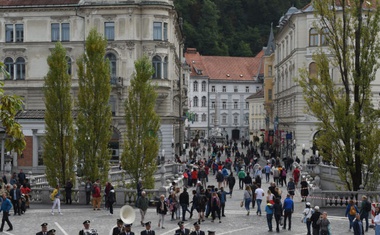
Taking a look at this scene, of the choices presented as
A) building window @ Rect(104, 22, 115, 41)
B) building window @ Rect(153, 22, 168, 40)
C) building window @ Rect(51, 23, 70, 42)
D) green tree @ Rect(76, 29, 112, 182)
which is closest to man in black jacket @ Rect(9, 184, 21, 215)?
green tree @ Rect(76, 29, 112, 182)

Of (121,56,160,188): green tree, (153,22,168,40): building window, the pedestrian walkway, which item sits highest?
(153,22,168,40): building window

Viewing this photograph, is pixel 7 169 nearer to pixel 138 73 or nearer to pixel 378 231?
pixel 138 73

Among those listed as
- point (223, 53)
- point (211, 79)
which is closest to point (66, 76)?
point (211, 79)

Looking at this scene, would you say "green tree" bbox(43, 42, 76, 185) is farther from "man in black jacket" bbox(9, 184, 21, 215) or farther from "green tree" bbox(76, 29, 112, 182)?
"man in black jacket" bbox(9, 184, 21, 215)

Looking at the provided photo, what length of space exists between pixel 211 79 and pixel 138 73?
94710mm

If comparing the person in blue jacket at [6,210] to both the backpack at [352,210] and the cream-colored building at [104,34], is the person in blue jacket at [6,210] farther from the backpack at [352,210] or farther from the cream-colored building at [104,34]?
the cream-colored building at [104,34]

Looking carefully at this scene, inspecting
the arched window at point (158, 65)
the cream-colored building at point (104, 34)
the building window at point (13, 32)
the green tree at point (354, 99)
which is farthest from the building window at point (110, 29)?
the green tree at point (354, 99)

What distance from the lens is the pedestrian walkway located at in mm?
25984

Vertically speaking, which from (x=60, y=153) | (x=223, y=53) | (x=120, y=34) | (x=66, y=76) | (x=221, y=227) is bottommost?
(x=221, y=227)

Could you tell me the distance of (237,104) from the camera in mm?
132625

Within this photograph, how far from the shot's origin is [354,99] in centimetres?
3103

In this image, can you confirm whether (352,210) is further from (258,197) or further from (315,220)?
(258,197)

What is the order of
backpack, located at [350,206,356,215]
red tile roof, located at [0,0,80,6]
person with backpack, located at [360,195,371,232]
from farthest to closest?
red tile roof, located at [0,0,80,6] → person with backpack, located at [360,195,371,232] → backpack, located at [350,206,356,215]

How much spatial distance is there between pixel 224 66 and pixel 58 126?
319ft
